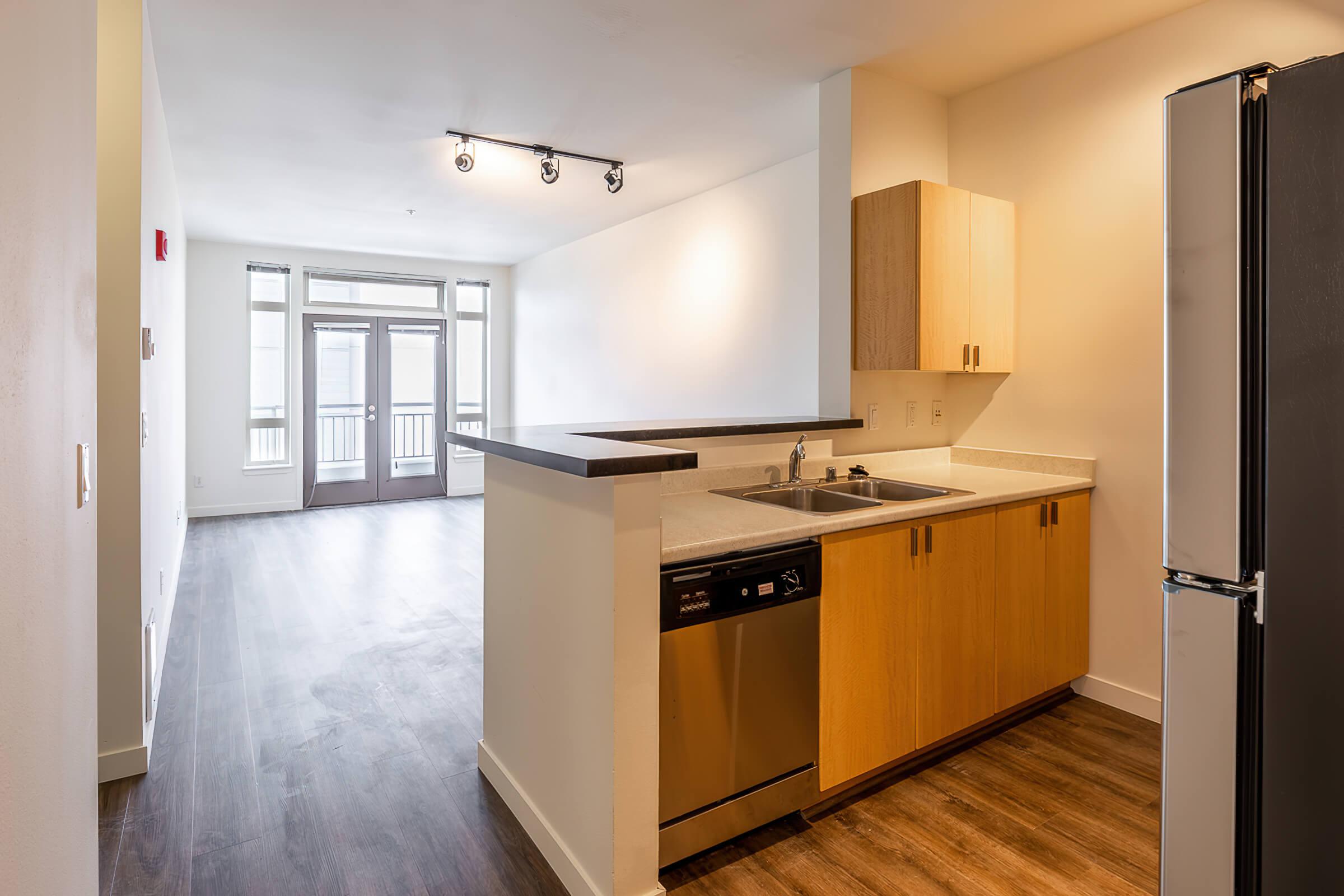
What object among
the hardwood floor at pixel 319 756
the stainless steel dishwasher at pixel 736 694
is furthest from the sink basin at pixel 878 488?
the hardwood floor at pixel 319 756

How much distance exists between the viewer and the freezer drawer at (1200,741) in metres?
0.79

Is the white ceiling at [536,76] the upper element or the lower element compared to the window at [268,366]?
upper

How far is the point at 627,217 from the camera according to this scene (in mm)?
6039

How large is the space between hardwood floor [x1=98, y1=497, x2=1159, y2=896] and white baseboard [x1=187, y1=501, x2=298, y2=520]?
4146 mm

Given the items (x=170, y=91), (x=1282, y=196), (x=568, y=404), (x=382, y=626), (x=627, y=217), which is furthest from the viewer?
(x=568, y=404)

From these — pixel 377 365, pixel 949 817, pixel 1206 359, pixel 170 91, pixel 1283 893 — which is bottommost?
pixel 949 817

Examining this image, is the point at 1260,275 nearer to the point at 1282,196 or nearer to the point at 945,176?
the point at 1282,196

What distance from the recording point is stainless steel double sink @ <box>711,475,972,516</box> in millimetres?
2697

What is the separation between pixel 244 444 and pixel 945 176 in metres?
7.04

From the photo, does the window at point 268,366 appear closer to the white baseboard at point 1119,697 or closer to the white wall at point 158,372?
the white wall at point 158,372

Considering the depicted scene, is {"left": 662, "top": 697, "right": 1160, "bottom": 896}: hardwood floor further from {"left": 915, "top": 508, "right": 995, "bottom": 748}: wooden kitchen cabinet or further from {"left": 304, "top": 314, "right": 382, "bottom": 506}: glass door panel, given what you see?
{"left": 304, "top": 314, "right": 382, "bottom": 506}: glass door panel

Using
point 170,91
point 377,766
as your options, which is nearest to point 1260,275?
point 377,766

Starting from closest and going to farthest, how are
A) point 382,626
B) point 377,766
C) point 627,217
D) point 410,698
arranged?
point 377,766
point 410,698
point 382,626
point 627,217

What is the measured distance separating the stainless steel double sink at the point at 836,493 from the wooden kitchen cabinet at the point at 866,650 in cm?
34
